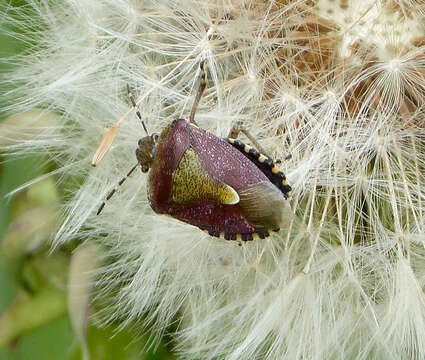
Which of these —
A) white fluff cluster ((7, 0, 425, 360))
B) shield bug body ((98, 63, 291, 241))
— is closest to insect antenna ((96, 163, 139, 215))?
white fluff cluster ((7, 0, 425, 360))

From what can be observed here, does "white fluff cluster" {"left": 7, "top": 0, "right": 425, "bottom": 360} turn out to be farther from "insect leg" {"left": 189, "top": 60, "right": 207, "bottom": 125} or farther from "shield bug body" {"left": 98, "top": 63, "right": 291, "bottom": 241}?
"shield bug body" {"left": 98, "top": 63, "right": 291, "bottom": 241}

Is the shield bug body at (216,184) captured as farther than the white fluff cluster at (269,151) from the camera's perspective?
No

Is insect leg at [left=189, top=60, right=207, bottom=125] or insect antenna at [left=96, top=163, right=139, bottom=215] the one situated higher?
insect leg at [left=189, top=60, right=207, bottom=125]

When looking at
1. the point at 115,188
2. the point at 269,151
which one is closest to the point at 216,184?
the point at 269,151

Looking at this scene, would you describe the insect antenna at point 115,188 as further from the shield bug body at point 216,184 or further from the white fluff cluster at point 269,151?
the shield bug body at point 216,184

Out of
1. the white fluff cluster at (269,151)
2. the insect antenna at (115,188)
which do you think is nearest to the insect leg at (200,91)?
the white fluff cluster at (269,151)

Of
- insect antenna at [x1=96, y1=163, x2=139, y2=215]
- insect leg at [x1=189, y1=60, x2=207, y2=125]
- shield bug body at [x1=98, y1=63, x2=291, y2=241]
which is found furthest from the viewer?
insect antenna at [x1=96, y1=163, x2=139, y2=215]
